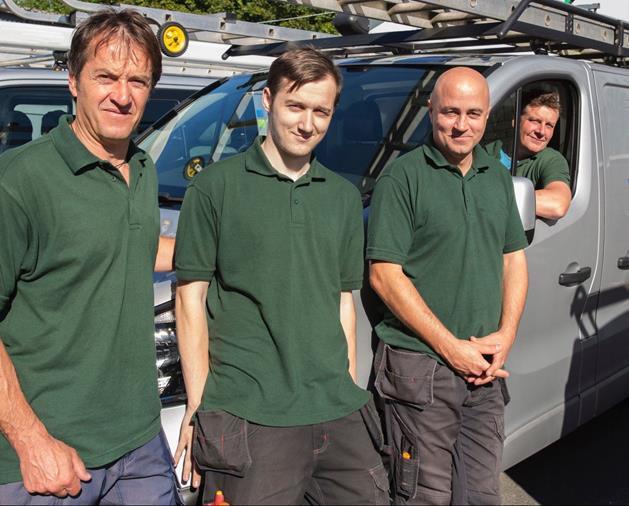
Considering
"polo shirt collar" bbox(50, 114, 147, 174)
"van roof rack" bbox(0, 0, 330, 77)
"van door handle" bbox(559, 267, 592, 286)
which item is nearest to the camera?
"polo shirt collar" bbox(50, 114, 147, 174)

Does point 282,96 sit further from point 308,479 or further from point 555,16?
point 555,16

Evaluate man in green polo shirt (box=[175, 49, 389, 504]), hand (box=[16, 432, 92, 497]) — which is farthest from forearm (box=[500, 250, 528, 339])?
hand (box=[16, 432, 92, 497])

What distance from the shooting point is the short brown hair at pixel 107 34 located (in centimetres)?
204

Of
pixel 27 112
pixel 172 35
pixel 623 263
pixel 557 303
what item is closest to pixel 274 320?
pixel 557 303

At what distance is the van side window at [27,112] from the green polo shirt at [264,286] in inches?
164

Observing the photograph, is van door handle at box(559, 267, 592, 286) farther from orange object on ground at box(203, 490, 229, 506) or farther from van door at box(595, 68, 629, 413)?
orange object on ground at box(203, 490, 229, 506)

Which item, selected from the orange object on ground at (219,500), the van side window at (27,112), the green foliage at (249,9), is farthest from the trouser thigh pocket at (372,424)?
the green foliage at (249,9)

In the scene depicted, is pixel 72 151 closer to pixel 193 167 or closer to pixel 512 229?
pixel 512 229

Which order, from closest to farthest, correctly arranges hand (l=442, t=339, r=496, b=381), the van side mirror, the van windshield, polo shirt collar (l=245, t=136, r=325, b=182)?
polo shirt collar (l=245, t=136, r=325, b=182) < hand (l=442, t=339, r=496, b=381) < the van side mirror < the van windshield

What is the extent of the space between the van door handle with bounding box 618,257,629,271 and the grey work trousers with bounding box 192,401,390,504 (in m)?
2.07

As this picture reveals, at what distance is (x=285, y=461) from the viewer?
7.43ft

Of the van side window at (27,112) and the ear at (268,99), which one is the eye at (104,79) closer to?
the ear at (268,99)

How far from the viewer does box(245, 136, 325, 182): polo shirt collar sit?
2336mm

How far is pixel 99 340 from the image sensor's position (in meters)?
2.03
